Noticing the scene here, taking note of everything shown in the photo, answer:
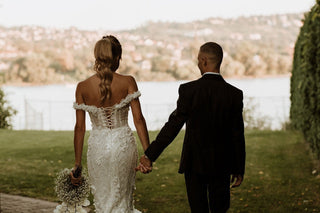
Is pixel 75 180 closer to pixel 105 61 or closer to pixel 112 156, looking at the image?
pixel 112 156

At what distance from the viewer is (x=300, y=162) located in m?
9.43

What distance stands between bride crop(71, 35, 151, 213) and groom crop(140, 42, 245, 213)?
1.49 feet

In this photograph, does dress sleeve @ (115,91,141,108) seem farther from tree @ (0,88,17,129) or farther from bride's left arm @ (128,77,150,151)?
tree @ (0,88,17,129)

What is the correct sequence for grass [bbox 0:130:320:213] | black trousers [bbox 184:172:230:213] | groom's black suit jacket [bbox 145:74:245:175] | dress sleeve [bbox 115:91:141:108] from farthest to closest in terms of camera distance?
grass [bbox 0:130:320:213], dress sleeve [bbox 115:91:141:108], black trousers [bbox 184:172:230:213], groom's black suit jacket [bbox 145:74:245:175]

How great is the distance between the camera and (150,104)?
1867 centimetres

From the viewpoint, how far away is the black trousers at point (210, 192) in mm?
3541

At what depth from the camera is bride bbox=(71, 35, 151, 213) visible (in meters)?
3.78

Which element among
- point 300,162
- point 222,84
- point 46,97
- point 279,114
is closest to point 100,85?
point 222,84

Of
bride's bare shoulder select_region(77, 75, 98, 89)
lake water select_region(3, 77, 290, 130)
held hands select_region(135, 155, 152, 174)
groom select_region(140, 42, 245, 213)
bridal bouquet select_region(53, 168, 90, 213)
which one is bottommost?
lake water select_region(3, 77, 290, 130)

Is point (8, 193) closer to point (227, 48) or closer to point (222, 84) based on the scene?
point (222, 84)

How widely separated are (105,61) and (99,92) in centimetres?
26

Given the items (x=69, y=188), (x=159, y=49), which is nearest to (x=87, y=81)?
(x=69, y=188)

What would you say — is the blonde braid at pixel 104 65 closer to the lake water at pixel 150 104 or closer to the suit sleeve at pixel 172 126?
the suit sleeve at pixel 172 126

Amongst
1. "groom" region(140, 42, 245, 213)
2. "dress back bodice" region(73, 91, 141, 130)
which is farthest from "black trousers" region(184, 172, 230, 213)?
"dress back bodice" region(73, 91, 141, 130)
